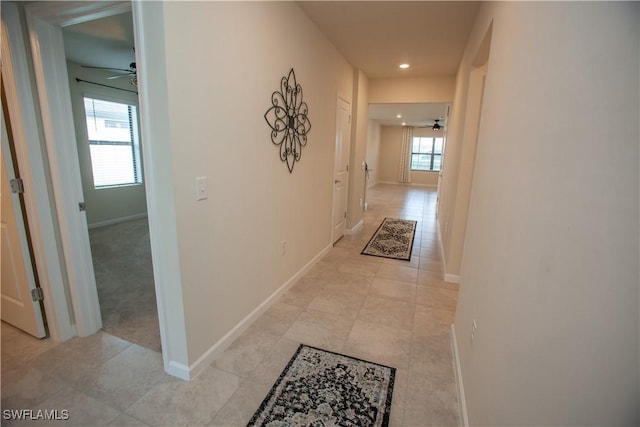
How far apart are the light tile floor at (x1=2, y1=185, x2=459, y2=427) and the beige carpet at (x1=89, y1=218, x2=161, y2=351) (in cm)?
15

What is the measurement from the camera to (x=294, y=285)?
293cm

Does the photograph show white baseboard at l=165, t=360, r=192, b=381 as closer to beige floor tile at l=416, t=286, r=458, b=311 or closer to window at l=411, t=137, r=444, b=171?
beige floor tile at l=416, t=286, r=458, b=311

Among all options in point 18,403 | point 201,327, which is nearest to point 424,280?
point 201,327

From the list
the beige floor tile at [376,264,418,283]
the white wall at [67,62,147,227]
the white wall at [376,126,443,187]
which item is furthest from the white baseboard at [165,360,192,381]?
the white wall at [376,126,443,187]

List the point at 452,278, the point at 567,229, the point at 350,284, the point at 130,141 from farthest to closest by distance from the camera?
the point at 130,141 → the point at 452,278 → the point at 350,284 → the point at 567,229

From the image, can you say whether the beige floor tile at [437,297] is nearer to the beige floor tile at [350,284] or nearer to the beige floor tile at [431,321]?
the beige floor tile at [431,321]

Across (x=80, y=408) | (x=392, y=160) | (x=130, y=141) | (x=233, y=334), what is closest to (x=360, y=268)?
(x=233, y=334)

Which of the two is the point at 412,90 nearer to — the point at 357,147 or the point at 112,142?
the point at 357,147

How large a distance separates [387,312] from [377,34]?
105 inches

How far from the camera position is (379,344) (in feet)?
6.82

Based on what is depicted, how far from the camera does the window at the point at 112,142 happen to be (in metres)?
4.71

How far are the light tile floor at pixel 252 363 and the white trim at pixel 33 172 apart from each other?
263 mm

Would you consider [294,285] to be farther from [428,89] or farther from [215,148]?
[428,89]

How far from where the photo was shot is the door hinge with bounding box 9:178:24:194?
1.80m
